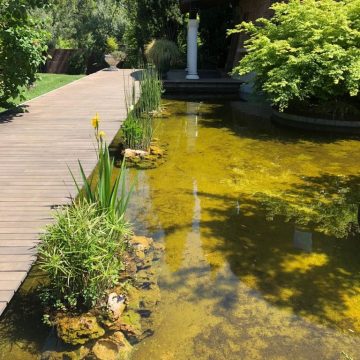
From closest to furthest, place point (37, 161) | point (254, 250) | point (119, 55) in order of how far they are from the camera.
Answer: point (254, 250), point (37, 161), point (119, 55)

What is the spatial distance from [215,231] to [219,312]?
133cm

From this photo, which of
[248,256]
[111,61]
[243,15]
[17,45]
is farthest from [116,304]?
[111,61]

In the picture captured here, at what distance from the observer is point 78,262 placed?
2.81m

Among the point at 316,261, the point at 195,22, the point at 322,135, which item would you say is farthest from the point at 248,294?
the point at 195,22

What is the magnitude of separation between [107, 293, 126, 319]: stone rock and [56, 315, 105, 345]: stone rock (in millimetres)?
142

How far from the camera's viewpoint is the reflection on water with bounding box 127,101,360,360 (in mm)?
2725

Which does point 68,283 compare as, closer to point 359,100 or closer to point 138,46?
point 359,100

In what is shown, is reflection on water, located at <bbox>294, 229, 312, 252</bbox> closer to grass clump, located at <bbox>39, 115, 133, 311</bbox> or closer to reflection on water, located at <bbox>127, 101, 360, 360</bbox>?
reflection on water, located at <bbox>127, 101, 360, 360</bbox>

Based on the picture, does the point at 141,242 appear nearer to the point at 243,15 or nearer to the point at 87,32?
the point at 243,15

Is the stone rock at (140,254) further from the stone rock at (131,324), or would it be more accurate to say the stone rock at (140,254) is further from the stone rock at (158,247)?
the stone rock at (131,324)

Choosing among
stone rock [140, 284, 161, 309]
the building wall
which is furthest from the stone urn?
stone rock [140, 284, 161, 309]

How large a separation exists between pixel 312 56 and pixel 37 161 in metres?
5.42

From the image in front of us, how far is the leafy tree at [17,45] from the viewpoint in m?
7.62

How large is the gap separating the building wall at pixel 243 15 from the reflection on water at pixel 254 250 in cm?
774
